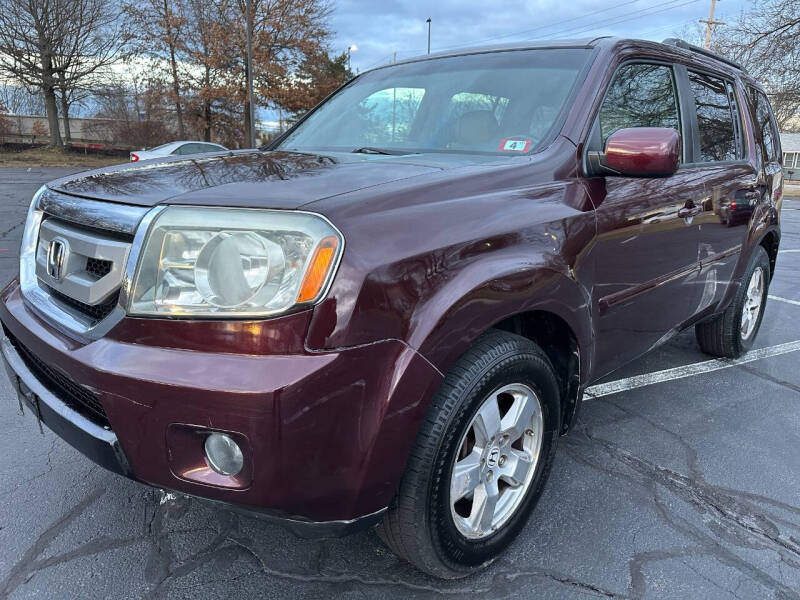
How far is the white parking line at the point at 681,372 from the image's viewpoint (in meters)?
3.77

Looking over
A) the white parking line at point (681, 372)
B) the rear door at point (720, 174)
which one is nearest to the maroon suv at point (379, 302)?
the rear door at point (720, 174)

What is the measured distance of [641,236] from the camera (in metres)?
2.59

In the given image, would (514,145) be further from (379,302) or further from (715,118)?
(715,118)

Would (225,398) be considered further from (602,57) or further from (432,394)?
(602,57)

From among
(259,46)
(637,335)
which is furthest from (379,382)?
(259,46)

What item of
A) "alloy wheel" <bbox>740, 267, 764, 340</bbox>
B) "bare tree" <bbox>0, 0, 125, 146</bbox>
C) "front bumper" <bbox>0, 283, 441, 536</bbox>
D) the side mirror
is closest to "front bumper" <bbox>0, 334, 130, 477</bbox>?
"front bumper" <bbox>0, 283, 441, 536</bbox>

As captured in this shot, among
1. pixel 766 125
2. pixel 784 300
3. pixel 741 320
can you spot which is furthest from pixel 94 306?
pixel 784 300

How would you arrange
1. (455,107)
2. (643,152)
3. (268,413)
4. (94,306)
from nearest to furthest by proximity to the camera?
(268,413)
(94,306)
(643,152)
(455,107)

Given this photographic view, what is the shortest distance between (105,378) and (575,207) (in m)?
1.66

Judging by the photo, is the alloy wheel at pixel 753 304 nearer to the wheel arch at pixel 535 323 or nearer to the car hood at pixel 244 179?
the wheel arch at pixel 535 323

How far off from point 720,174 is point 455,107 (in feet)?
5.25

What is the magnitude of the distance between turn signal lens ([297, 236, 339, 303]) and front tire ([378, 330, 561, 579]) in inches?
19.8

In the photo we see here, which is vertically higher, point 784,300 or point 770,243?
point 770,243

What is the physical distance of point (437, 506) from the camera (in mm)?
1819
